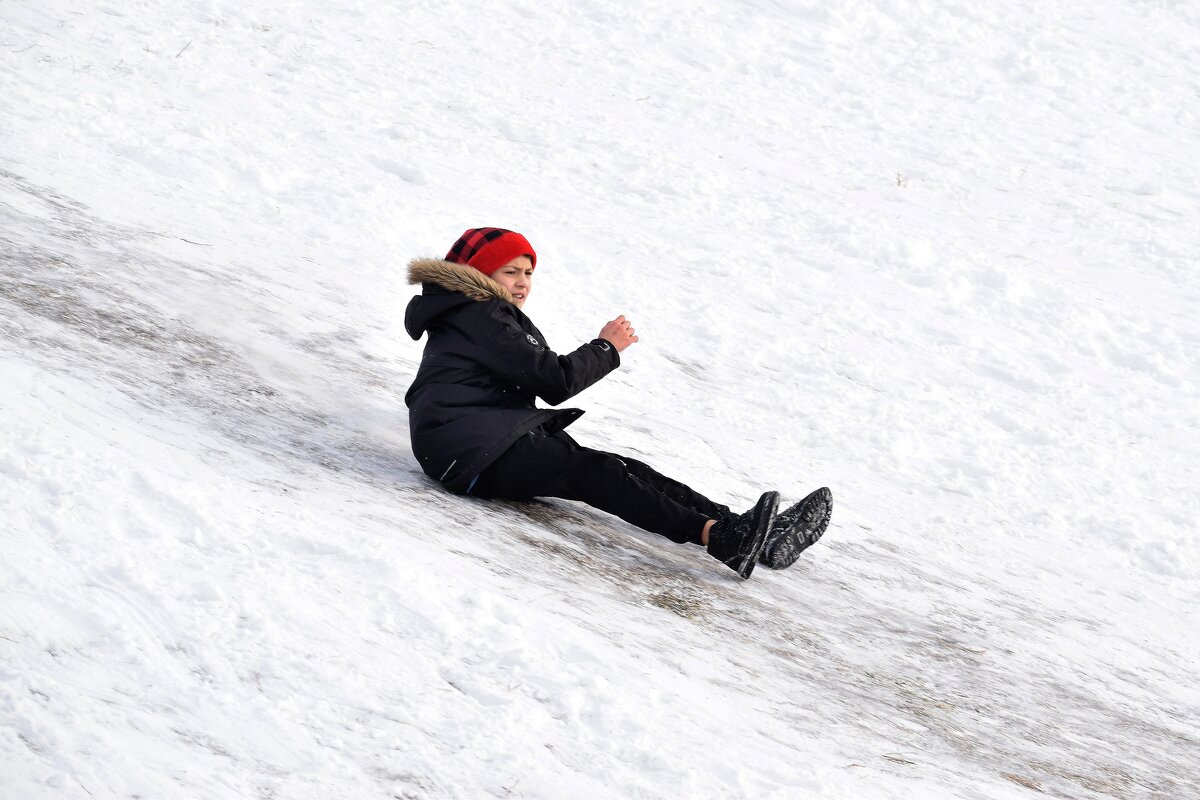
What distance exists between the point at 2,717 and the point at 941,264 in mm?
10374

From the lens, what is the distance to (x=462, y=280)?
5.32m

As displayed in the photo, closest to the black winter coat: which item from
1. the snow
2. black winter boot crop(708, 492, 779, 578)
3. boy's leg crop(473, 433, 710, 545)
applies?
boy's leg crop(473, 433, 710, 545)

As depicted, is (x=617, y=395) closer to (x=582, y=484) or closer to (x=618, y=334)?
(x=618, y=334)

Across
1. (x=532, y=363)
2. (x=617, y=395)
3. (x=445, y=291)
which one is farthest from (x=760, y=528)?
(x=617, y=395)

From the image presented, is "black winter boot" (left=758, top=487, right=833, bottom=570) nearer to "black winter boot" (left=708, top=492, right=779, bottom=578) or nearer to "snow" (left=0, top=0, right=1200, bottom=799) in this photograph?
"black winter boot" (left=708, top=492, right=779, bottom=578)

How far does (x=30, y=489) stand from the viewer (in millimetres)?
3455

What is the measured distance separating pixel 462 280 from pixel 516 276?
1.29 ft

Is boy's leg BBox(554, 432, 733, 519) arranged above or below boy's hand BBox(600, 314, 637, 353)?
below

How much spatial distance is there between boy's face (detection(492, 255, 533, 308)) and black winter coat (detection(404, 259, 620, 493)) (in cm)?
16

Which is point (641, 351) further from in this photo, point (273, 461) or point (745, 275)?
point (273, 461)

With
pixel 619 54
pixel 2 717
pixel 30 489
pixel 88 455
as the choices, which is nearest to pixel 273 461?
pixel 88 455

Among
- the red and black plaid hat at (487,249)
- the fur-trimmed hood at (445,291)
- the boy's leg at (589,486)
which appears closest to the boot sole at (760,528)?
the boy's leg at (589,486)

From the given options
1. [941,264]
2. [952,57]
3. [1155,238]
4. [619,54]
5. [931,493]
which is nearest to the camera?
[931,493]

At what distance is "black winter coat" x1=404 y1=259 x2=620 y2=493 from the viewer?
16.8 ft
